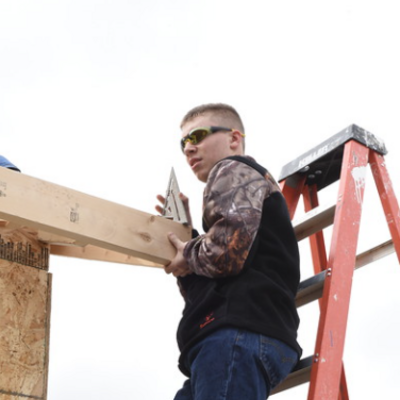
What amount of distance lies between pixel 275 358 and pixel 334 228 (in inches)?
38.8

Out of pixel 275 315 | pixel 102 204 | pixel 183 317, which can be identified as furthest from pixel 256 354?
pixel 102 204

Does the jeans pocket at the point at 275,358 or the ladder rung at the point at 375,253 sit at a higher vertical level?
the ladder rung at the point at 375,253

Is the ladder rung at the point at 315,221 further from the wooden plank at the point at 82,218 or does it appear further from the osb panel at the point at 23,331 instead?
the osb panel at the point at 23,331

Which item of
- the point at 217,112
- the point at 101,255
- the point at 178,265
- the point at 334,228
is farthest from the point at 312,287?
the point at 101,255

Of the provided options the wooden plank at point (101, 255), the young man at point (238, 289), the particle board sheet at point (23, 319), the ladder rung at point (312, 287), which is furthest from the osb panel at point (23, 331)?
the ladder rung at point (312, 287)

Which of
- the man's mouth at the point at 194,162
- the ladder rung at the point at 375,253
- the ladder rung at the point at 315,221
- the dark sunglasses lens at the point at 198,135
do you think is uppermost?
the dark sunglasses lens at the point at 198,135

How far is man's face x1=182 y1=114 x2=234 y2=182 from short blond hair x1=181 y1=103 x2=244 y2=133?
9cm

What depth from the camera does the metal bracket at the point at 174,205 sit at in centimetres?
399

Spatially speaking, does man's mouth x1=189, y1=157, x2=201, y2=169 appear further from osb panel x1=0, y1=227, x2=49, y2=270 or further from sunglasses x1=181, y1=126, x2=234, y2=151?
osb panel x1=0, y1=227, x2=49, y2=270

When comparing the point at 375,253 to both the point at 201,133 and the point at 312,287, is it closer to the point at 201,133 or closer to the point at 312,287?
the point at 312,287

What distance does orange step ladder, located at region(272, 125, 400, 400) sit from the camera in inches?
143

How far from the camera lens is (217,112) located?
4.04 meters

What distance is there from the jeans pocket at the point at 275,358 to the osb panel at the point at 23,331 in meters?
1.96

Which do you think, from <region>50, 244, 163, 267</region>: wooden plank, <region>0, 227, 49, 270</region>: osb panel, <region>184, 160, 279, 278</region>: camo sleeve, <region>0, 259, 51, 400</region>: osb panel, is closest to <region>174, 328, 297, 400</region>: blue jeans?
<region>184, 160, 279, 278</region>: camo sleeve
